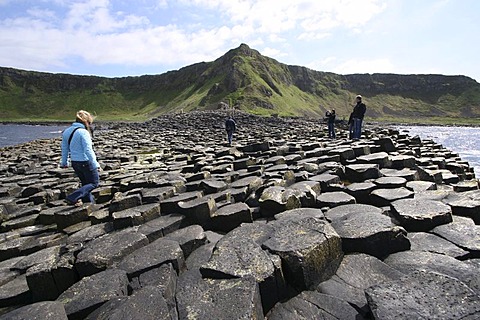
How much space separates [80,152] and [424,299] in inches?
252

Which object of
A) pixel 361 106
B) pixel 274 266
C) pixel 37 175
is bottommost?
pixel 37 175

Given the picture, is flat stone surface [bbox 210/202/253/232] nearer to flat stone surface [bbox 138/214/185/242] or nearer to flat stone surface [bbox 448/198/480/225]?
flat stone surface [bbox 138/214/185/242]

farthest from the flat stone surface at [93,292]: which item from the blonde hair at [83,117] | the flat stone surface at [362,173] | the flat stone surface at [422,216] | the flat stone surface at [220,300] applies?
the flat stone surface at [362,173]

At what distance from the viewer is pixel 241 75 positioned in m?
96.6

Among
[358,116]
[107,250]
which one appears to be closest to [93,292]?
[107,250]

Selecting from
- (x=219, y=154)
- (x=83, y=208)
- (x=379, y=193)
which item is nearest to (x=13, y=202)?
(x=83, y=208)

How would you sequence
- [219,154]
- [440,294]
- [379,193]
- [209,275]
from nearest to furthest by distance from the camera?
[440,294], [209,275], [379,193], [219,154]

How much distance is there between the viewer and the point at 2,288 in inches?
142

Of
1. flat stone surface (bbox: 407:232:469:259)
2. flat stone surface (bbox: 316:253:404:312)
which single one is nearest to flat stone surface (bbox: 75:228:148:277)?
flat stone surface (bbox: 316:253:404:312)

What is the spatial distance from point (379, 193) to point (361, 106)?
9304mm

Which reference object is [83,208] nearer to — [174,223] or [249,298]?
[174,223]

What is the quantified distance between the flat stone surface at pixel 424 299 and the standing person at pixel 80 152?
5.75m

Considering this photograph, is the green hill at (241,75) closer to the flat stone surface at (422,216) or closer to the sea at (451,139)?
the sea at (451,139)

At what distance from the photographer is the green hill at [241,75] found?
11206cm
